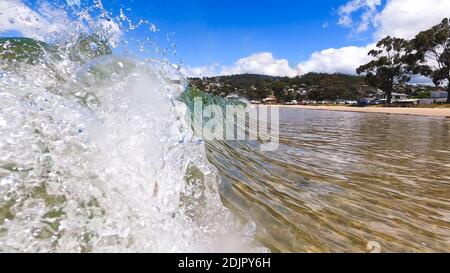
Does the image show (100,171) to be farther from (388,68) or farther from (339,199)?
(388,68)

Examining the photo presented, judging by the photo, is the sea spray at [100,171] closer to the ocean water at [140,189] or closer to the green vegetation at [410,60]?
the ocean water at [140,189]

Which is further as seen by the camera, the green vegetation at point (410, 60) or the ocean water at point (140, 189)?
the green vegetation at point (410, 60)

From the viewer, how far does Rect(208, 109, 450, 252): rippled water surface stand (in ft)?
8.01

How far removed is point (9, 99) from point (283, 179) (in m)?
3.01

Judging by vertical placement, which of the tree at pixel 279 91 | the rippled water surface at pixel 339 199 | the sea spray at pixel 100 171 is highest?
the tree at pixel 279 91

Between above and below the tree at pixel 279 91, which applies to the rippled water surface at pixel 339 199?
below

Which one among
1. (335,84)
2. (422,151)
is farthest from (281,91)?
(422,151)

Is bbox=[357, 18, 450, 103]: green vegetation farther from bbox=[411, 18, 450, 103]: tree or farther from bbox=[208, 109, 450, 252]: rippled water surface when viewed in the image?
bbox=[208, 109, 450, 252]: rippled water surface

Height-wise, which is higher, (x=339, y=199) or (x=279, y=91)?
(x=279, y=91)

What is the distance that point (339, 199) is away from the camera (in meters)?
3.42


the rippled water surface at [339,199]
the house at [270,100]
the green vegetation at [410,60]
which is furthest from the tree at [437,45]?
the house at [270,100]

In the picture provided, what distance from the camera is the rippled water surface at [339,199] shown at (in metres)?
2.44

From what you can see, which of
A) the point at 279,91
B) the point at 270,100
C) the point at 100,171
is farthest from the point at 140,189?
the point at 279,91
